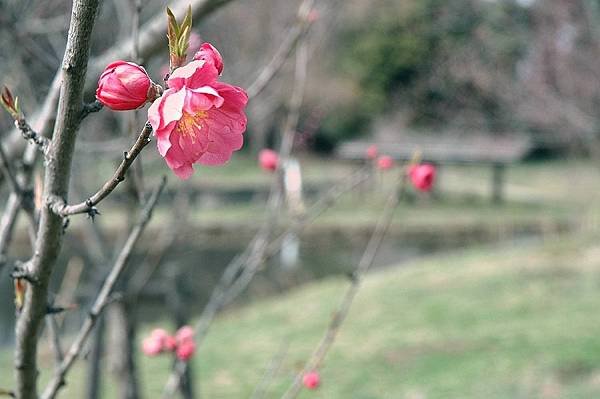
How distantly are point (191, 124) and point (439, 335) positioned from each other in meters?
8.34

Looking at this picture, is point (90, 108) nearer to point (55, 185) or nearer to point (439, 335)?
point (55, 185)

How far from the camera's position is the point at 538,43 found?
13.3m

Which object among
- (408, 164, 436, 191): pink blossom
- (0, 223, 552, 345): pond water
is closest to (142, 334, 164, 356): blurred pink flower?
(408, 164, 436, 191): pink blossom

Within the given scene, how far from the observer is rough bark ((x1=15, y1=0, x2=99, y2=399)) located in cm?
80

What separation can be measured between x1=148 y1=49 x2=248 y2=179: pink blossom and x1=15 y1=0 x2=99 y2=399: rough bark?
0.15m

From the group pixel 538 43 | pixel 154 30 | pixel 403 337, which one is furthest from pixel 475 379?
pixel 538 43

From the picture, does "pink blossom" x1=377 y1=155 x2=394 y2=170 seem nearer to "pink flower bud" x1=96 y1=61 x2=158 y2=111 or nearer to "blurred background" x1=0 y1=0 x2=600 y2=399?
"blurred background" x1=0 y1=0 x2=600 y2=399

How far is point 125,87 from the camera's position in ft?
2.36

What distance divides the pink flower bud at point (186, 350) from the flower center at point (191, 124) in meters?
1.50

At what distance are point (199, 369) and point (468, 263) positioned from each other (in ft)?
17.6

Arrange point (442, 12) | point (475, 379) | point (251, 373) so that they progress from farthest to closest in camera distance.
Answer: point (442, 12)
point (251, 373)
point (475, 379)

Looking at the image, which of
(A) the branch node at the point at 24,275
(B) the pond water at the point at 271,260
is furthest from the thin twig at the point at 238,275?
(B) the pond water at the point at 271,260

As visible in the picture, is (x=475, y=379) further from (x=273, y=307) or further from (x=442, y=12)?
(x=442, y=12)

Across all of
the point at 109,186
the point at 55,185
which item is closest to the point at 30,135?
the point at 55,185
